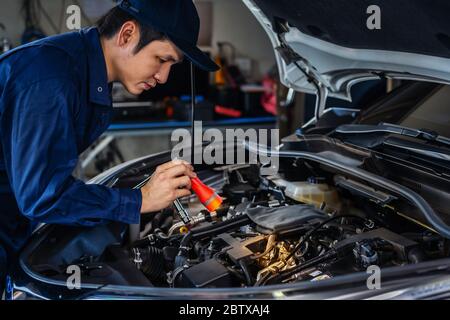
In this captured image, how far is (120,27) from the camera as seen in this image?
147 centimetres

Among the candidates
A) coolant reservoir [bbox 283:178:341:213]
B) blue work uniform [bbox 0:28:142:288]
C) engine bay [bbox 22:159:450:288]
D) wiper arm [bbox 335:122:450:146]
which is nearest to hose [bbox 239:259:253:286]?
engine bay [bbox 22:159:450:288]

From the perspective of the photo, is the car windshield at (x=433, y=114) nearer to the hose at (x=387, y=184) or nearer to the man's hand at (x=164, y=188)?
the hose at (x=387, y=184)

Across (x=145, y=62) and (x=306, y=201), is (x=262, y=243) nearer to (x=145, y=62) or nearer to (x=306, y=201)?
(x=306, y=201)

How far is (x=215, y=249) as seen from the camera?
1575mm

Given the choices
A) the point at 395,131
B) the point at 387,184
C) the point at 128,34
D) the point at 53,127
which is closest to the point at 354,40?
the point at 395,131

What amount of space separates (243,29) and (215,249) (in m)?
4.24

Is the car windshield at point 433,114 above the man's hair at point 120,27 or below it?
below

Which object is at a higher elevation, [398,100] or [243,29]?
[243,29]

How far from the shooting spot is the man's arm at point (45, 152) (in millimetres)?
1286

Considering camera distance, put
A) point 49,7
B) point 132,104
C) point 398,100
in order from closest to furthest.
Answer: point 398,100 < point 132,104 < point 49,7

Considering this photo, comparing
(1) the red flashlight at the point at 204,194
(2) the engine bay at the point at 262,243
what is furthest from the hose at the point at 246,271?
(1) the red flashlight at the point at 204,194

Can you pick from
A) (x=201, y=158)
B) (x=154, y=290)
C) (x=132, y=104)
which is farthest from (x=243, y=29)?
(x=154, y=290)

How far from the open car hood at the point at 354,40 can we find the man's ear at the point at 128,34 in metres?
0.54
